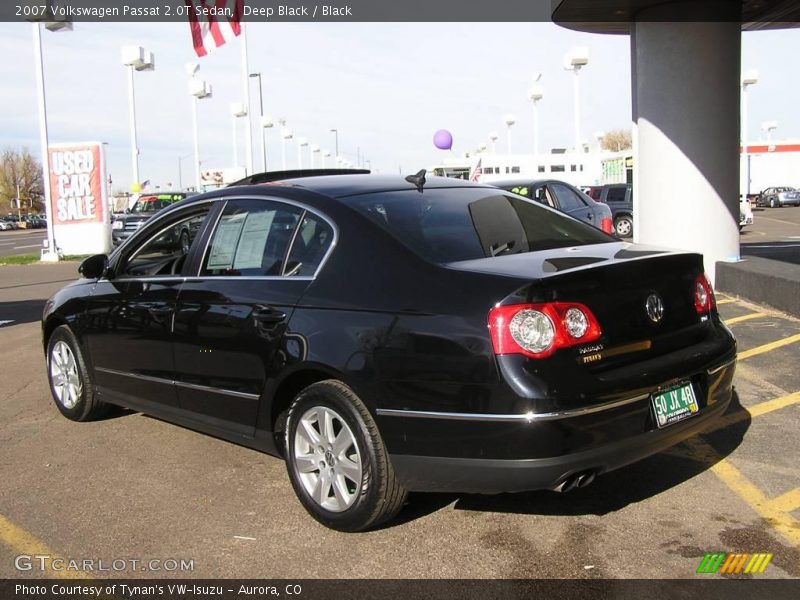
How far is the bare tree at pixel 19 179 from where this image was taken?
104625 mm

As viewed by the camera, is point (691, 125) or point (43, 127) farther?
point (43, 127)

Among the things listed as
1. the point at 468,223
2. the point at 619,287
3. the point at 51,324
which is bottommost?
the point at 51,324

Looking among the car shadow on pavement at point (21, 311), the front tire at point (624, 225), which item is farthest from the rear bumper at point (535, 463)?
the front tire at point (624, 225)

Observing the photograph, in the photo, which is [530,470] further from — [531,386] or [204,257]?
[204,257]

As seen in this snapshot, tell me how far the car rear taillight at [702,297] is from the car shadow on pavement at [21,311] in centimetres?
957

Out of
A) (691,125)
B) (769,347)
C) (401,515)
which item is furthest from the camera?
(691,125)

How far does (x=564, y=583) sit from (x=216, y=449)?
267 centimetres

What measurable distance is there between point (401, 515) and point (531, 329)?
133 centimetres

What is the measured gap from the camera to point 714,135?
9.94m

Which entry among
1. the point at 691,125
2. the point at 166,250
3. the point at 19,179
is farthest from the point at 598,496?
the point at 19,179

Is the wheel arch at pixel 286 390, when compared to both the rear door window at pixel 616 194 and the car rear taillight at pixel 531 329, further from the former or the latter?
the rear door window at pixel 616 194

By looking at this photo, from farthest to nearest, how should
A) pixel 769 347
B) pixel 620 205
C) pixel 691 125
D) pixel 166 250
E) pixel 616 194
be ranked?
1. pixel 616 194
2. pixel 620 205
3. pixel 691 125
4. pixel 769 347
5. pixel 166 250

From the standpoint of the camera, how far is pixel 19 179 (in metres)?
106

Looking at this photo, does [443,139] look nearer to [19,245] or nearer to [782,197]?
[19,245]
